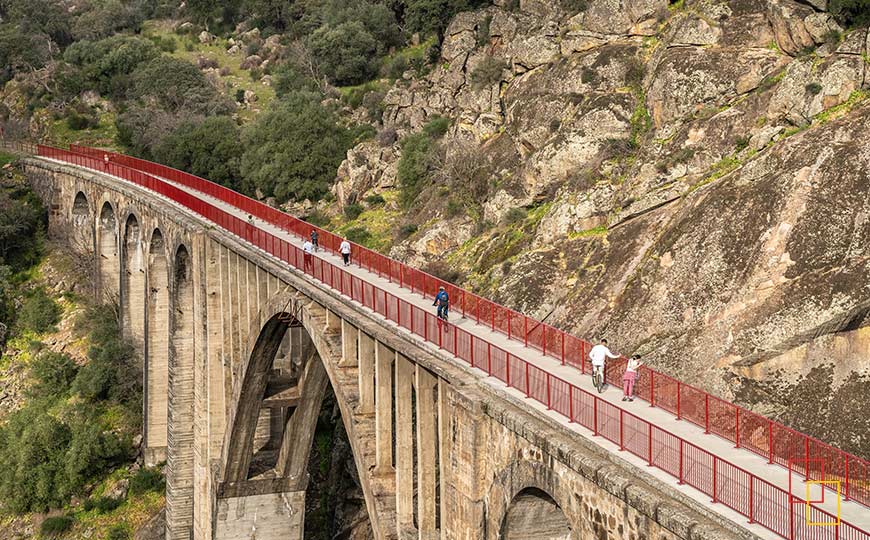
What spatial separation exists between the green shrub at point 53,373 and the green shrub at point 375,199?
20408 millimetres

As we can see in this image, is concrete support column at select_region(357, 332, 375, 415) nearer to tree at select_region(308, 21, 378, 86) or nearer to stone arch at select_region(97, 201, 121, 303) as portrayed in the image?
stone arch at select_region(97, 201, 121, 303)

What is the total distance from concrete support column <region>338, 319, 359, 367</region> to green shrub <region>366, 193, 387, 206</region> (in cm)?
3635

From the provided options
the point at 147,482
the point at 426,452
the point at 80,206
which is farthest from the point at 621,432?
the point at 80,206

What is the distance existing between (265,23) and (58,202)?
4994cm

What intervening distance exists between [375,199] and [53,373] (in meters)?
21.8

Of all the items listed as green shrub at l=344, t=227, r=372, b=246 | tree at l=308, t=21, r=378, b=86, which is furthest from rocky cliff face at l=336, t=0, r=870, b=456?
tree at l=308, t=21, r=378, b=86

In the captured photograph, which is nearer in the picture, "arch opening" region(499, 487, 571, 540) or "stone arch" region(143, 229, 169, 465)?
"arch opening" region(499, 487, 571, 540)

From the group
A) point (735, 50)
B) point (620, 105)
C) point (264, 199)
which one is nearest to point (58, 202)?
point (264, 199)

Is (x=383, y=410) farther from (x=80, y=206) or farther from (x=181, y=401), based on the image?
(x=80, y=206)

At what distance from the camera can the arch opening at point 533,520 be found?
2184 centimetres

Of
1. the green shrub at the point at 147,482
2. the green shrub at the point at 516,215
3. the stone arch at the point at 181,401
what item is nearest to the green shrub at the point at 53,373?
the green shrub at the point at 147,482

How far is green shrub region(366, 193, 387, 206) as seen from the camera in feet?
226

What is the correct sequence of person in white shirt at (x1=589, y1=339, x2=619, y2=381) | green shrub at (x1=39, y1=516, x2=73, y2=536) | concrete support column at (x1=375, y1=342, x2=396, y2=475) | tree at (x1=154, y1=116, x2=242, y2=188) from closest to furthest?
person in white shirt at (x1=589, y1=339, x2=619, y2=381) → concrete support column at (x1=375, y1=342, x2=396, y2=475) → green shrub at (x1=39, y1=516, x2=73, y2=536) → tree at (x1=154, y1=116, x2=242, y2=188)

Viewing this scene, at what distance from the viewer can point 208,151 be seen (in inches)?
3374
